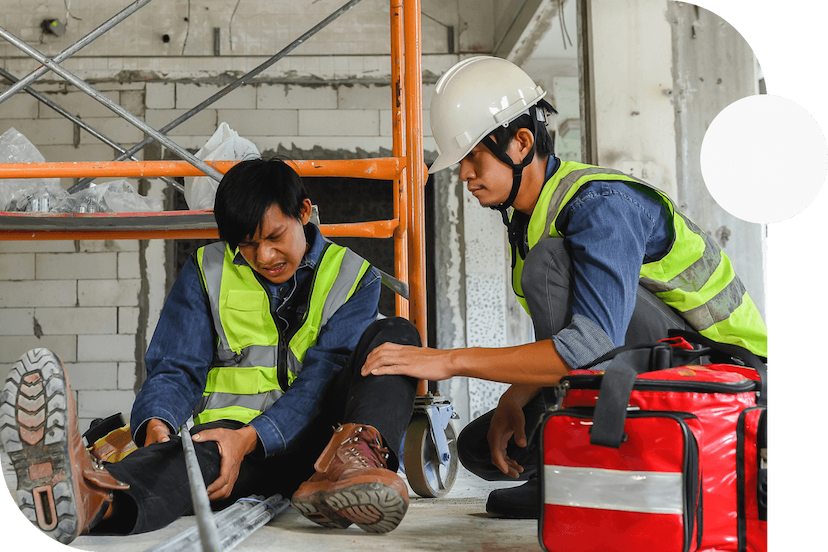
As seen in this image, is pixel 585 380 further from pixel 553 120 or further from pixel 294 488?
pixel 553 120

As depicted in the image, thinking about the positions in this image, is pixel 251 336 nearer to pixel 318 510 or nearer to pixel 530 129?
pixel 318 510

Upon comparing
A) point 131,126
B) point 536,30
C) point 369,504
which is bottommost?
point 369,504

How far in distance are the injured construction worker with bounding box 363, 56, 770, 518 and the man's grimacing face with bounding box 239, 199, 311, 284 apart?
35 cm

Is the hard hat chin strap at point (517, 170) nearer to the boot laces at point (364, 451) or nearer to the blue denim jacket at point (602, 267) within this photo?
the blue denim jacket at point (602, 267)

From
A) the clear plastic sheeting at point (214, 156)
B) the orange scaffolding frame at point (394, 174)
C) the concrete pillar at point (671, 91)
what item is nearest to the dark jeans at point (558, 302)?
the orange scaffolding frame at point (394, 174)

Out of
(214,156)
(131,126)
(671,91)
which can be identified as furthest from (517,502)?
(131,126)

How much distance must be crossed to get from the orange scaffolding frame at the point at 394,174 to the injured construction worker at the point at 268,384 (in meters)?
0.52

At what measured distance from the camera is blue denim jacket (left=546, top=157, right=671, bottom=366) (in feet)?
4.44

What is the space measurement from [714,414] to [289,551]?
78 centimetres

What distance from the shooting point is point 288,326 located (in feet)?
5.53

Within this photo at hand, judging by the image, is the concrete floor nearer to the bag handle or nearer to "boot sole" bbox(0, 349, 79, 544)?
"boot sole" bbox(0, 349, 79, 544)

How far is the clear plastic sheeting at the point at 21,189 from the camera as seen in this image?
2.58m

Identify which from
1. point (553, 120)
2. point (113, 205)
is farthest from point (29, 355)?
point (553, 120)

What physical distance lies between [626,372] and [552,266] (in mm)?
426
